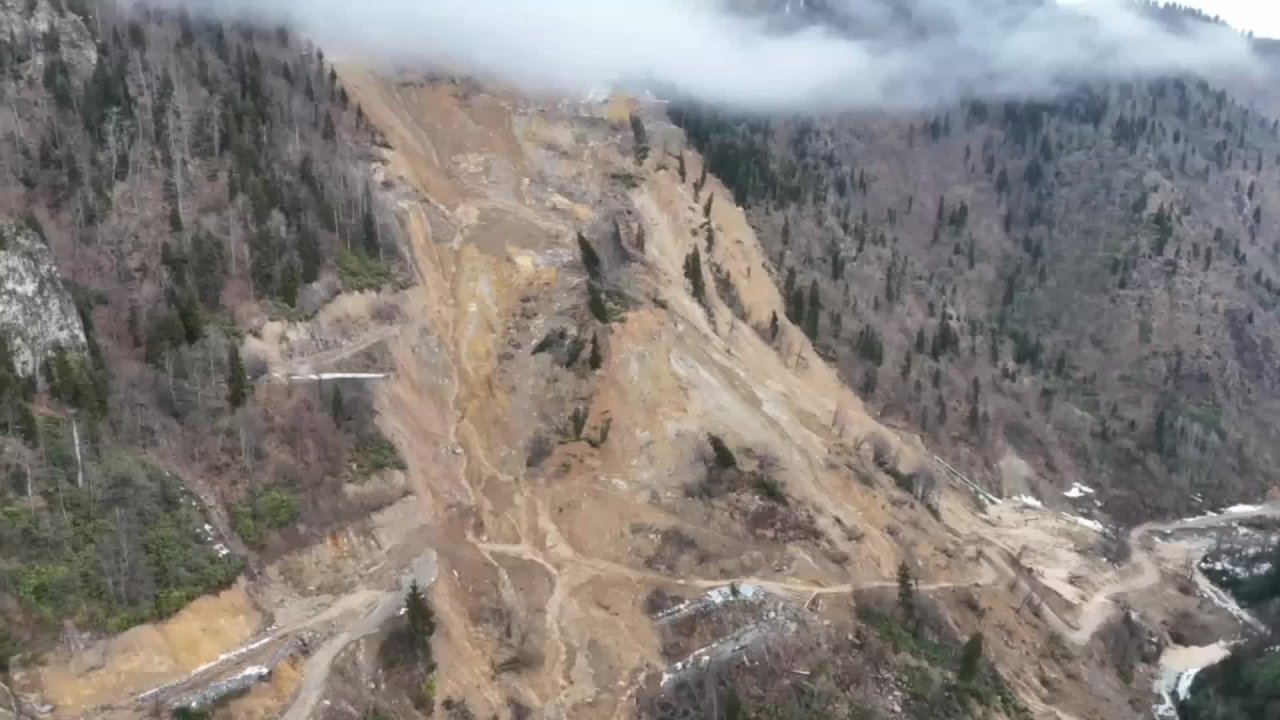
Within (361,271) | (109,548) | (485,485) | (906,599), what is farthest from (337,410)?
(906,599)

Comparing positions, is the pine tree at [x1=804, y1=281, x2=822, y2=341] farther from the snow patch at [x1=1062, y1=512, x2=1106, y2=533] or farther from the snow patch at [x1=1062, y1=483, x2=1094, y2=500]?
the snow patch at [x1=1062, y1=483, x2=1094, y2=500]

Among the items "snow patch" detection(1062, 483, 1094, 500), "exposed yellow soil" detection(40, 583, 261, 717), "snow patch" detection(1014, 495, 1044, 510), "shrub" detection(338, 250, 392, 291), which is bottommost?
"snow patch" detection(1062, 483, 1094, 500)

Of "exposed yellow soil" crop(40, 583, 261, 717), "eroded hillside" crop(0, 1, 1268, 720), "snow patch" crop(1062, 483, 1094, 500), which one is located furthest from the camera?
"snow patch" crop(1062, 483, 1094, 500)

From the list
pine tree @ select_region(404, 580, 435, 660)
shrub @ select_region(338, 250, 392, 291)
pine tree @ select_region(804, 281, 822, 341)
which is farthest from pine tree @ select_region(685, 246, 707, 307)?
pine tree @ select_region(404, 580, 435, 660)

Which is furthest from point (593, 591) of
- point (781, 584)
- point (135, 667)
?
Answer: point (135, 667)

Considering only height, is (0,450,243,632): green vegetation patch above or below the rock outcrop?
below

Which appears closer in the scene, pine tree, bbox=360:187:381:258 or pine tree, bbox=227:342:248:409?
pine tree, bbox=227:342:248:409

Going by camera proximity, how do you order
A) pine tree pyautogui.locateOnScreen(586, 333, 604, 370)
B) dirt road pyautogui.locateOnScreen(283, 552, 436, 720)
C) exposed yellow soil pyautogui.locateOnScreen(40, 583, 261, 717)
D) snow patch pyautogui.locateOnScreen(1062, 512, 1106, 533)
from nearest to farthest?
exposed yellow soil pyautogui.locateOnScreen(40, 583, 261, 717) < dirt road pyautogui.locateOnScreen(283, 552, 436, 720) < pine tree pyautogui.locateOnScreen(586, 333, 604, 370) < snow patch pyautogui.locateOnScreen(1062, 512, 1106, 533)
